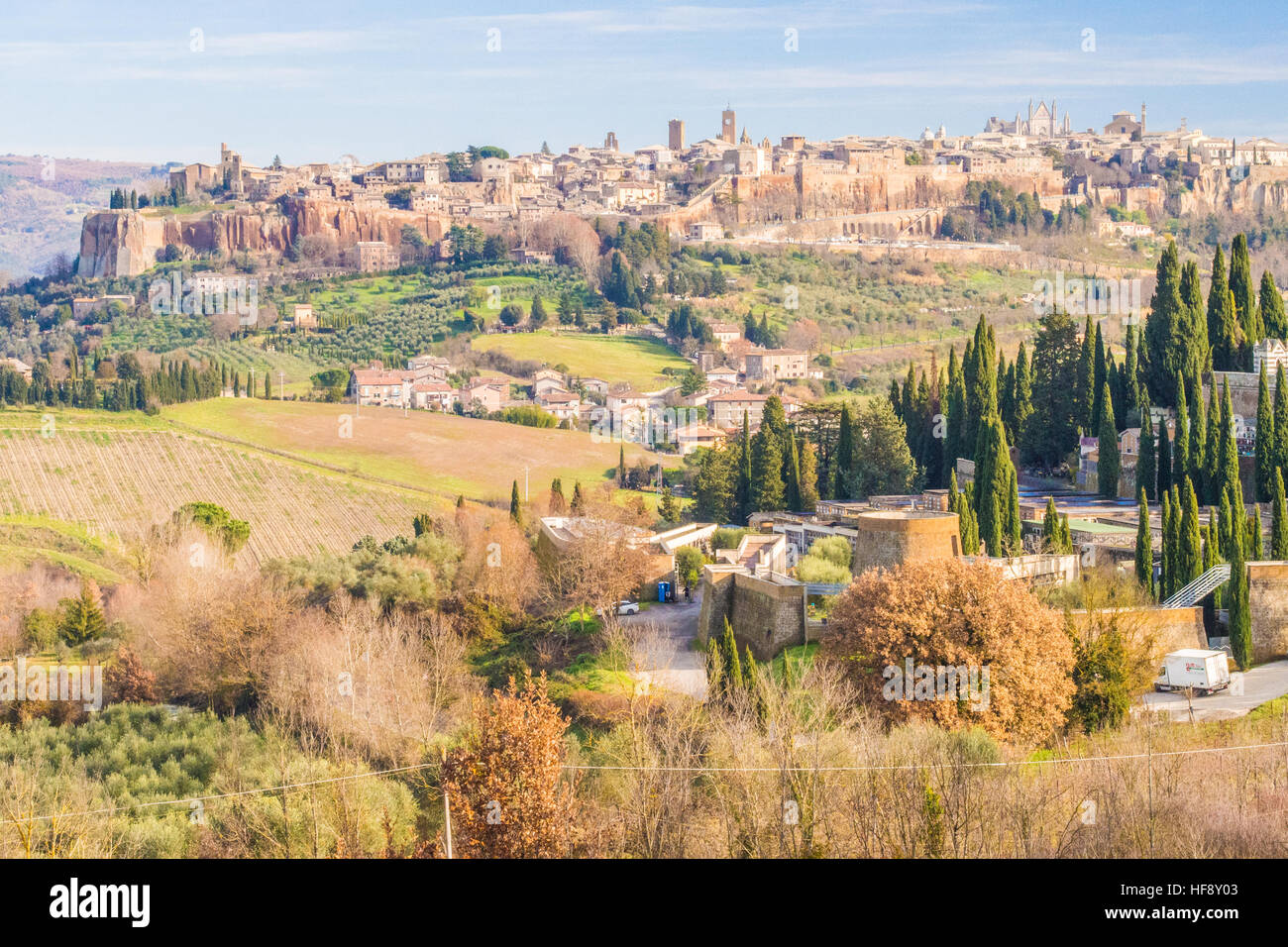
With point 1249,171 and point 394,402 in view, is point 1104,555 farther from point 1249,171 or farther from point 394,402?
point 1249,171

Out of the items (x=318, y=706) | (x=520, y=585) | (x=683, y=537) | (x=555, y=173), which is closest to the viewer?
(x=318, y=706)

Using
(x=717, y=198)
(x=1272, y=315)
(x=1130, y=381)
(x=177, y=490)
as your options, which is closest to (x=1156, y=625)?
(x=1130, y=381)

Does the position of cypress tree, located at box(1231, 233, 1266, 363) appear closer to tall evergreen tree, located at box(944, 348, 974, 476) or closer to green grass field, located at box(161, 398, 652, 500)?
tall evergreen tree, located at box(944, 348, 974, 476)

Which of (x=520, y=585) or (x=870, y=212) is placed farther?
(x=870, y=212)
